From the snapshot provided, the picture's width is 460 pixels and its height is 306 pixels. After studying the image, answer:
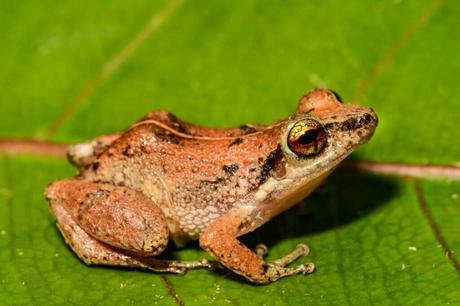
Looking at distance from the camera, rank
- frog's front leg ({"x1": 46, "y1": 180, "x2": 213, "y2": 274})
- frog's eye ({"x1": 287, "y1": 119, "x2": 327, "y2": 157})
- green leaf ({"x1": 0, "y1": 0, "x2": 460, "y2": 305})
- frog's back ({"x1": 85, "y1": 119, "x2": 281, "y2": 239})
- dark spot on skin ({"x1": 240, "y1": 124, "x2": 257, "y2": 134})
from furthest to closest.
A: dark spot on skin ({"x1": 240, "y1": 124, "x2": 257, "y2": 134})
frog's back ({"x1": 85, "y1": 119, "x2": 281, "y2": 239})
frog's front leg ({"x1": 46, "y1": 180, "x2": 213, "y2": 274})
frog's eye ({"x1": 287, "y1": 119, "x2": 327, "y2": 157})
green leaf ({"x1": 0, "y1": 0, "x2": 460, "y2": 305})

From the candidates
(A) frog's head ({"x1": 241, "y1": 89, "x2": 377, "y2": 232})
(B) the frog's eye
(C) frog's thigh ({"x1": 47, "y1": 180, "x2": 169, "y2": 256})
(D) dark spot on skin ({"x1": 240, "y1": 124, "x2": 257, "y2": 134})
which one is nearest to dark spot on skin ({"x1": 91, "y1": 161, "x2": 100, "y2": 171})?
(C) frog's thigh ({"x1": 47, "y1": 180, "x2": 169, "y2": 256})

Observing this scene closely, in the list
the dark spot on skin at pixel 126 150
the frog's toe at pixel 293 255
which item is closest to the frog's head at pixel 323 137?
the frog's toe at pixel 293 255

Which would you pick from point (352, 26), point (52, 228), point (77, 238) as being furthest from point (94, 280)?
point (352, 26)

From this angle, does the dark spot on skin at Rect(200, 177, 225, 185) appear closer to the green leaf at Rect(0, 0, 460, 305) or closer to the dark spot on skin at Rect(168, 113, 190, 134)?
the dark spot on skin at Rect(168, 113, 190, 134)

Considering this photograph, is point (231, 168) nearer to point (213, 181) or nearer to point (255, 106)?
point (213, 181)

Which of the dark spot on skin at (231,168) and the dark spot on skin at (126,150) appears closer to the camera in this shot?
the dark spot on skin at (231,168)

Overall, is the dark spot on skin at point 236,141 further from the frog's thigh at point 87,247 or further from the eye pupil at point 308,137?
the frog's thigh at point 87,247

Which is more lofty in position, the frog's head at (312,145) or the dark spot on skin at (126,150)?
the frog's head at (312,145)

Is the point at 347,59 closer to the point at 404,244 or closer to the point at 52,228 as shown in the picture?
the point at 404,244
